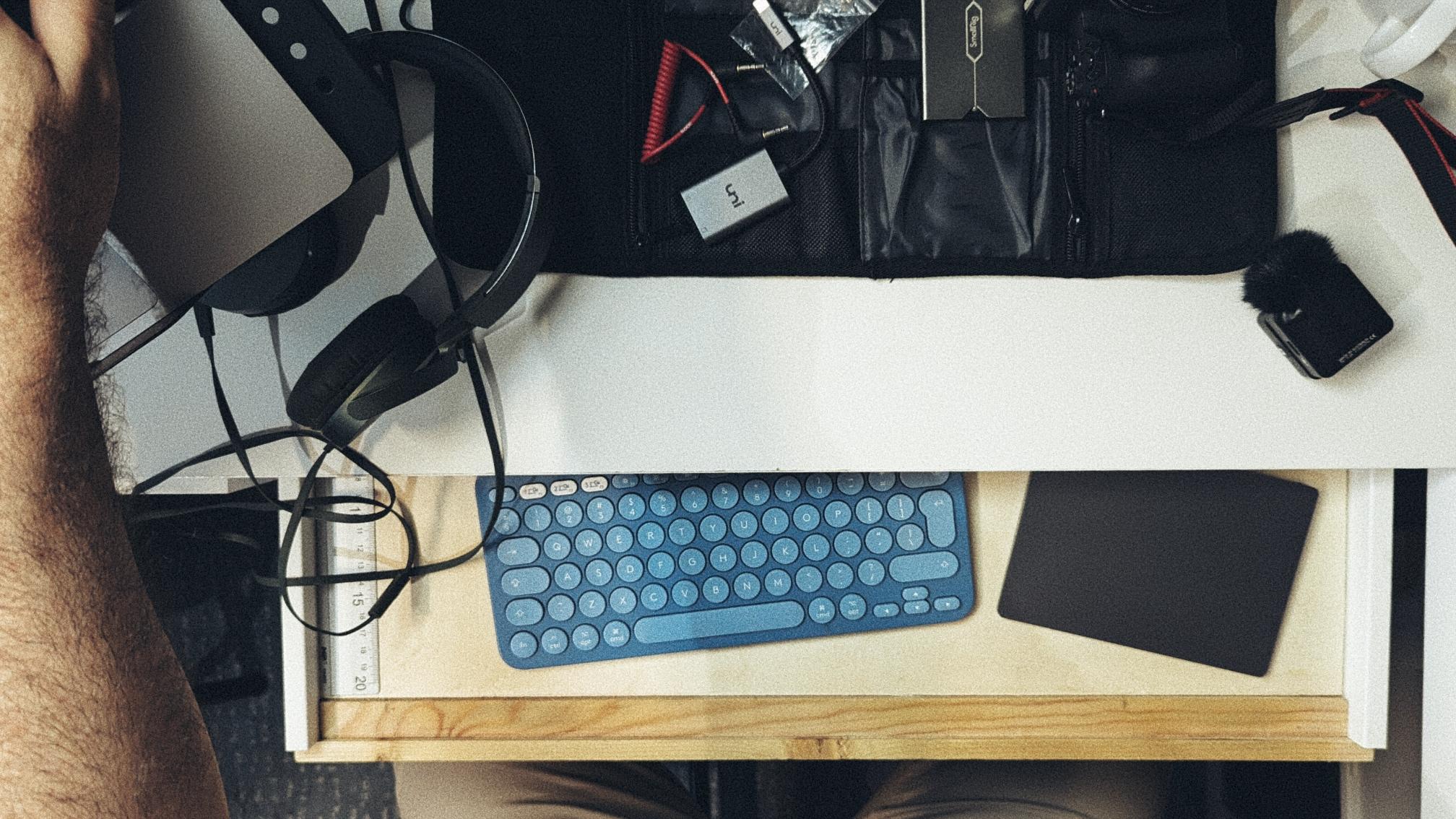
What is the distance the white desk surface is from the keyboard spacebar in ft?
0.54

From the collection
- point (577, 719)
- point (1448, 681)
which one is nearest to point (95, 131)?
point (577, 719)

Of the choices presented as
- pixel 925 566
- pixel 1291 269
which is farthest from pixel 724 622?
pixel 1291 269

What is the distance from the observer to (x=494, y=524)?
0.80 metres

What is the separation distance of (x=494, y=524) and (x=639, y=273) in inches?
11.0

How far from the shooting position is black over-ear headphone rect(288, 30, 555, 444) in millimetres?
630

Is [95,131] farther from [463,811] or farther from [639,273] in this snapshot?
[463,811]

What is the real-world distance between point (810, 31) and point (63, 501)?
2.01ft

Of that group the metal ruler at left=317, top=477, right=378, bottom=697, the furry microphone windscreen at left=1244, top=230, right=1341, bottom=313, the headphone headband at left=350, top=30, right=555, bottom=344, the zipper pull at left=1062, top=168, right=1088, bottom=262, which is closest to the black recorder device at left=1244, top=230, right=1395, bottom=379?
the furry microphone windscreen at left=1244, top=230, right=1341, bottom=313

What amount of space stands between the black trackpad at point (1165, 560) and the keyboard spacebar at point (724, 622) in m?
0.20

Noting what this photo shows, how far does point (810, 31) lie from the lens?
0.68 m

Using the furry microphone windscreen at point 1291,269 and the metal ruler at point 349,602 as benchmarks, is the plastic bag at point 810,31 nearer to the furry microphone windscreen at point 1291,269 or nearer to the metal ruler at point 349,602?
the furry microphone windscreen at point 1291,269

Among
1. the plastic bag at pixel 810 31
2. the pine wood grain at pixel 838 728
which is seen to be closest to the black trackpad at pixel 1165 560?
the pine wood grain at pixel 838 728

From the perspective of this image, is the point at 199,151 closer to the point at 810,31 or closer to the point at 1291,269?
the point at 810,31

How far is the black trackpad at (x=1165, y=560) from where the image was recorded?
0.78 metres
